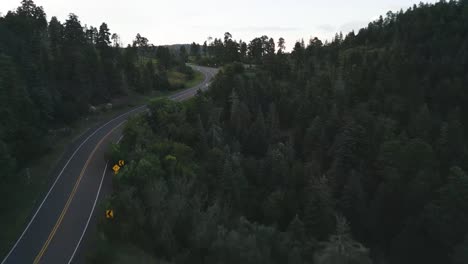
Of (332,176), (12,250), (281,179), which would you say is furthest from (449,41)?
(12,250)

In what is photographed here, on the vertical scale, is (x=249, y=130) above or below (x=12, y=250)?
above

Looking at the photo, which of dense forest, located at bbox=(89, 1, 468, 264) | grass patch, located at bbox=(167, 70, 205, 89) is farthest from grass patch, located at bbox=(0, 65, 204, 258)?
grass patch, located at bbox=(167, 70, 205, 89)

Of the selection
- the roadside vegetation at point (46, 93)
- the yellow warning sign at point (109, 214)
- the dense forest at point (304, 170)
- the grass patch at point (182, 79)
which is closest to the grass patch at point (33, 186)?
the roadside vegetation at point (46, 93)

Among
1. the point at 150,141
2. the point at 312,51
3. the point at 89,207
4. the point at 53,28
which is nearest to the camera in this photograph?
the point at 89,207

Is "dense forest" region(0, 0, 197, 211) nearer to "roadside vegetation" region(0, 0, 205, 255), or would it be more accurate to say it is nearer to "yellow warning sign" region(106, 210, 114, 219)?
"roadside vegetation" region(0, 0, 205, 255)

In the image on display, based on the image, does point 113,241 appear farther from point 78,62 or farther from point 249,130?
point 78,62

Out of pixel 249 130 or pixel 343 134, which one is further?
pixel 249 130
